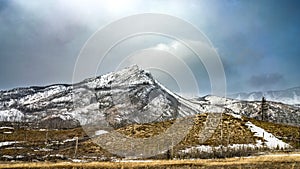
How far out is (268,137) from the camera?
101375 mm

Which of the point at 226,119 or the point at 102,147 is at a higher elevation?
the point at 226,119

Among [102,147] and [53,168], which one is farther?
[102,147]

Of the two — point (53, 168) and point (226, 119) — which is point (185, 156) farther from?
point (226, 119)

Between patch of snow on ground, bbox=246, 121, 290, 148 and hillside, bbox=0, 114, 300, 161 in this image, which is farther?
patch of snow on ground, bbox=246, 121, 290, 148

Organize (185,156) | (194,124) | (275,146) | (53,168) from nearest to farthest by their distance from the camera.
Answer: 1. (53,168)
2. (185,156)
3. (275,146)
4. (194,124)

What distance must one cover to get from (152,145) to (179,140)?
6702mm

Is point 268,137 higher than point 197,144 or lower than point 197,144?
higher

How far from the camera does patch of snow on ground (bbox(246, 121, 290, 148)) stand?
93681 mm

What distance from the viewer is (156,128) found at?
11512 centimetres

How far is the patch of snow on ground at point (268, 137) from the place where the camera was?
9368cm

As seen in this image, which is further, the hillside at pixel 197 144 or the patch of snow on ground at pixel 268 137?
the patch of snow on ground at pixel 268 137

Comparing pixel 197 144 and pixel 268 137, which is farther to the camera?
pixel 268 137

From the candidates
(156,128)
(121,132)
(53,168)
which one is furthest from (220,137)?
(53,168)

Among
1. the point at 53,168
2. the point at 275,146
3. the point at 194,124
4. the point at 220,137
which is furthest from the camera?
the point at 194,124
